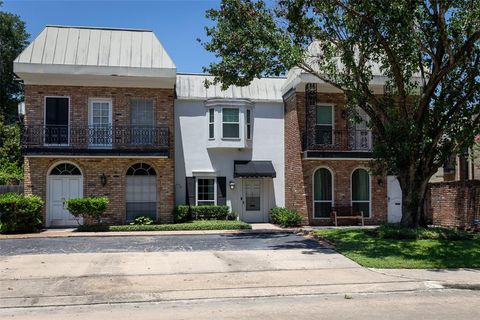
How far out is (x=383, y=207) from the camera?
21.9 m

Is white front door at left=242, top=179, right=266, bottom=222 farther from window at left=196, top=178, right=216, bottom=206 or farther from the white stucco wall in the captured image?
window at left=196, top=178, right=216, bottom=206

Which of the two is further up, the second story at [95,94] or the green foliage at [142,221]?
the second story at [95,94]

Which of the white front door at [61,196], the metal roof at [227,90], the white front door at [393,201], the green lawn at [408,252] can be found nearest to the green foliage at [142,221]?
the white front door at [61,196]

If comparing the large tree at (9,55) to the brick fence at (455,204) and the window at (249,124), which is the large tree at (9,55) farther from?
the brick fence at (455,204)

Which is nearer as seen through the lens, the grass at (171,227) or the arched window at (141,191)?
the grass at (171,227)

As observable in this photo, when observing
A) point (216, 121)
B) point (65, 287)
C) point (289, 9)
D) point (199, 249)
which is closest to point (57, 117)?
point (216, 121)

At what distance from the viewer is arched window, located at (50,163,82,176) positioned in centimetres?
2059

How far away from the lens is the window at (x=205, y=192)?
2230cm

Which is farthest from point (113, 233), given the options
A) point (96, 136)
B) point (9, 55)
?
point (9, 55)

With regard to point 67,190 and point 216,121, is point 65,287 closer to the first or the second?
point 67,190

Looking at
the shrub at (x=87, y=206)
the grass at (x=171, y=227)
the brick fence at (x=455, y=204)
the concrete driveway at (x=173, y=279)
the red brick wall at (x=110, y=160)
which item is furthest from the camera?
the red brick wall at (x=110, y=160)

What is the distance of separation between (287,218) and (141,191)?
6.43m

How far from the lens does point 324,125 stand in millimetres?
21859

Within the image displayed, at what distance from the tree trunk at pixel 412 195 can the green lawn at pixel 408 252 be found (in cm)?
131
